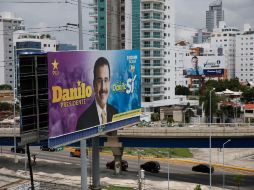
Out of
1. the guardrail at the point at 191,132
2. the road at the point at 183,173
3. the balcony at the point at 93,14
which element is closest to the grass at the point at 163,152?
the road at the point at 183,173

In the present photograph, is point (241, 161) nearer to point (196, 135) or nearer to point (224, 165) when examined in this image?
point (224, 165)

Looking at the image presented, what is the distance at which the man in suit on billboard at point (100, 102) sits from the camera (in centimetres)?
3766

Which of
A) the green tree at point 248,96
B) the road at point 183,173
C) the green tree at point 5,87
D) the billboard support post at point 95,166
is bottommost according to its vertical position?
the road at point 183,173

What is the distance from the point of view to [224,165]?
73.4m

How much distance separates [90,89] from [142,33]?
260 feet

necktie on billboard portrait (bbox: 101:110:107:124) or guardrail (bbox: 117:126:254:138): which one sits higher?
necktie on billboard portrait (bbox: 101:110:107:124)

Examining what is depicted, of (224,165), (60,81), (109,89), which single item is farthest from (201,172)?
(60,81)

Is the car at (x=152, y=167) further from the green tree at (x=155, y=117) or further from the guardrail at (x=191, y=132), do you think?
the green tree at (x=155, y=117)

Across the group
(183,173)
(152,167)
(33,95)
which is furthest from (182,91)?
(33,95)

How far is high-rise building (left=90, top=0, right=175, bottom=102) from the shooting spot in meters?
115

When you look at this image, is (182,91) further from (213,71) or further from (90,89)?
(90,89)

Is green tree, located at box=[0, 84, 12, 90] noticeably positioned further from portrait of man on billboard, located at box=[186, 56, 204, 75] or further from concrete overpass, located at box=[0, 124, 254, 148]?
concrete overpass, located at box=[0, 124, 254, 148]

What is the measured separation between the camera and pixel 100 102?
40.6 m

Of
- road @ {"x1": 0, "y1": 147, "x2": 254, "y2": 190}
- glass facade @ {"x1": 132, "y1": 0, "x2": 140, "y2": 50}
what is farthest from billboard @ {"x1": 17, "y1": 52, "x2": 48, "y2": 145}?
glass facade @ {"x1": 132, "y1": 0, "x2": 140, "y2": 50}
